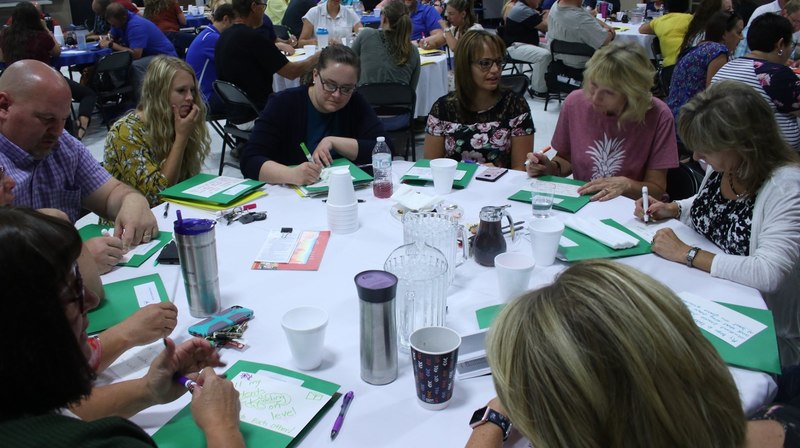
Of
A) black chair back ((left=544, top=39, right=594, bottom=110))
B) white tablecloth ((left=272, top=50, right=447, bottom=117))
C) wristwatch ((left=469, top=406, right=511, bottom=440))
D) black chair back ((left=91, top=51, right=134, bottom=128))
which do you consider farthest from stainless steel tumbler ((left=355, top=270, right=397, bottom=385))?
black chair back ((left=91, top=51, right=134, bottom=128))

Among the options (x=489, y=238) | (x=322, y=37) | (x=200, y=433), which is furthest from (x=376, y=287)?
(x=322, y=37)

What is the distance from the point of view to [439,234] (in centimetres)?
161

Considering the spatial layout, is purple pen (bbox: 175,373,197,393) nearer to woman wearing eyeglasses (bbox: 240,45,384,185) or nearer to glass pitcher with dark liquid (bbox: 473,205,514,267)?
glass pitcher with dark liquid (bbox: 473,205,514,267)

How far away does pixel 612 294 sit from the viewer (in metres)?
0.81

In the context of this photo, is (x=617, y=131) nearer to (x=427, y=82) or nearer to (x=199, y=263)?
(x=199, y=263)

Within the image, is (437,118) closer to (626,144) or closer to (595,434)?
(626,144)

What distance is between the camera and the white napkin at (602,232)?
5.97 feet

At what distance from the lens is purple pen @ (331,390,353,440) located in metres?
1.11

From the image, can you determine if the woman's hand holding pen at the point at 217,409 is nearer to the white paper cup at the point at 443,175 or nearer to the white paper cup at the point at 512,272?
the white paper cup at the point at 512,272

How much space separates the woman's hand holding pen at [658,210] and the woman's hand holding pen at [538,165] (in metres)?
A: 0.53

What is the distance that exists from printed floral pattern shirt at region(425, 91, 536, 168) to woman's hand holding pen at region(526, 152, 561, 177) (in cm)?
35

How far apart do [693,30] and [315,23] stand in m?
3.74

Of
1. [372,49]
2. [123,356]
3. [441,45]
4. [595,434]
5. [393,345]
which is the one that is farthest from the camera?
[441,45]

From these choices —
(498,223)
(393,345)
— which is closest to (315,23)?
(498,223)
